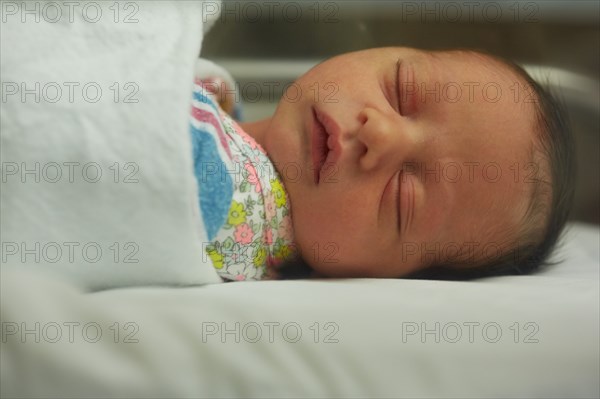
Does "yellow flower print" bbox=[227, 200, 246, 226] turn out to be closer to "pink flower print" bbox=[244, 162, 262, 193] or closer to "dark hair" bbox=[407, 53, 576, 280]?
"pink flower print" bbox=[244, 162, 262, 193]

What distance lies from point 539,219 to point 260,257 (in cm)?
40

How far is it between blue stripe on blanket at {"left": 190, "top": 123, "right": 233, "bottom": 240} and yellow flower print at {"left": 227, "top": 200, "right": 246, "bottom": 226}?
30mm

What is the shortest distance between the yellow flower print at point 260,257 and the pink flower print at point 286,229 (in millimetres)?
36

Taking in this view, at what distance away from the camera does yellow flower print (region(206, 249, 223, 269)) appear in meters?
0.75

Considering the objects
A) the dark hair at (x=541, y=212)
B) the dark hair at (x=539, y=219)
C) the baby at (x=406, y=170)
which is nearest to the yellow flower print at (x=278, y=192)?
the baby at (x=406, y=170)

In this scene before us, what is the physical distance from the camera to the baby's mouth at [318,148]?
2.66ft

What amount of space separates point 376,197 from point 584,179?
56 centimetres

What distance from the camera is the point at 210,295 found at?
24.9 inches

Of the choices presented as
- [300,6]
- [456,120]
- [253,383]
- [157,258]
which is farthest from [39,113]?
[300,6]

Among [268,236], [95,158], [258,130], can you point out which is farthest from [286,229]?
[95,158]

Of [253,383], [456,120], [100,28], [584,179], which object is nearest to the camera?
[253,383]

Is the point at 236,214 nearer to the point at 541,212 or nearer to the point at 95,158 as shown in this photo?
the point at 95,158

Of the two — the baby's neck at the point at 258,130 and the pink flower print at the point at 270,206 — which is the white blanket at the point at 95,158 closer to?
the pink flower print at the point at 270,206

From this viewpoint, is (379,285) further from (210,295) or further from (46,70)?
(46,70)
